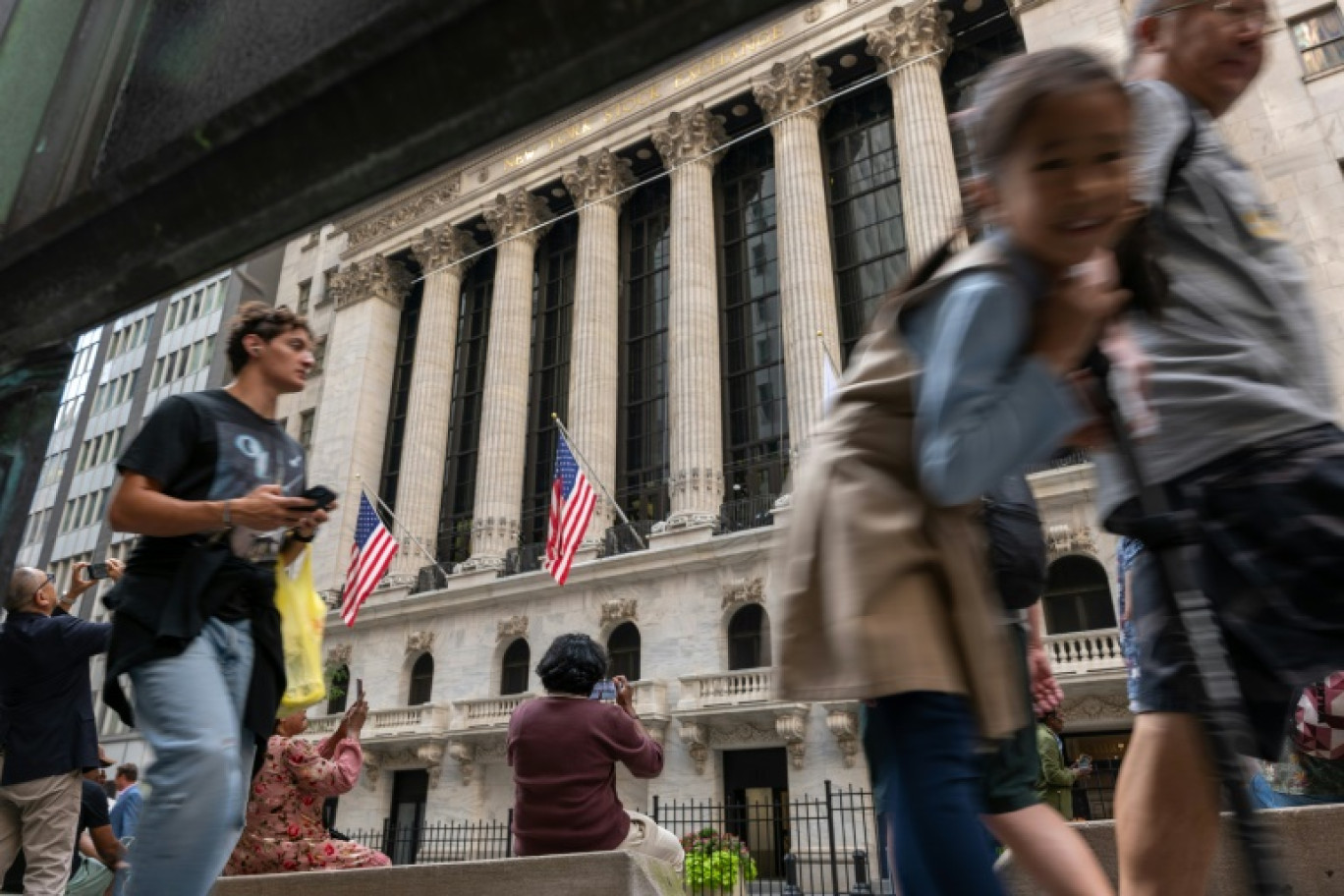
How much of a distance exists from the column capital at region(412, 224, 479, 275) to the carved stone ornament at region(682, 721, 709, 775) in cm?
2079

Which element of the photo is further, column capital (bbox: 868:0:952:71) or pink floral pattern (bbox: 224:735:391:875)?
column capital (bbox: 868:0:952:71)

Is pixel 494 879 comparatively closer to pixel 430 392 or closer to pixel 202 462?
pixel 202 462

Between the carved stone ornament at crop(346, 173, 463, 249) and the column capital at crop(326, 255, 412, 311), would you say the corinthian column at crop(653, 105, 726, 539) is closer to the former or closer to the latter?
the carved stone ornament at crop(346, 173, 463, 249)

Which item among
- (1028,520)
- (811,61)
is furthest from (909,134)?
(1028,520)

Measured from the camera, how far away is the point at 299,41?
1.67 metres

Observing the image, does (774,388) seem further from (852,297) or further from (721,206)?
(721,206)

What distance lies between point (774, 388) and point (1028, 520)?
23567 millimetres

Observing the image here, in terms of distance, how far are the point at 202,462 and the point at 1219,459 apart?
9.78ft

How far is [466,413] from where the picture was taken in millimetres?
33219

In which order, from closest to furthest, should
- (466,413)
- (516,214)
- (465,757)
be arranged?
(465,757) → (516,214) → (466,413)

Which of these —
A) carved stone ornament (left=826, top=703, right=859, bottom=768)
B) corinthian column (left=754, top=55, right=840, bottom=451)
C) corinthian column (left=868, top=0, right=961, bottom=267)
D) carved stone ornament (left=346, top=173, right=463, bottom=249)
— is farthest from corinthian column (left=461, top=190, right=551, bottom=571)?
carved stone ornament (left=826, top=703, right=859, bottom=768)

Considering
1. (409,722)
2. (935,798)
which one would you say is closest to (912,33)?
(409,722)

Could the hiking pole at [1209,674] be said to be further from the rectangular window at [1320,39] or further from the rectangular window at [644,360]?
the rectangular window at [644,360]

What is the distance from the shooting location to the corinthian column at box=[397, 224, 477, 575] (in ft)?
99.6
